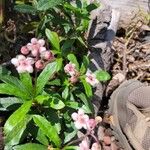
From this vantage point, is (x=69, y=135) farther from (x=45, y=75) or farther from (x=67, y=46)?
(x=67, y=46)

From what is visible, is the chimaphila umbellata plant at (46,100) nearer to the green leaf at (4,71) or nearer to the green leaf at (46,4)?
the green leaf at (4,71)

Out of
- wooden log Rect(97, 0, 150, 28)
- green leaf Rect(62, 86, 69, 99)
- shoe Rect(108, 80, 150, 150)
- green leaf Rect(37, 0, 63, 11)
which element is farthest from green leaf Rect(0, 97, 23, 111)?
wooden log Rect(97, 0, 150, 28)

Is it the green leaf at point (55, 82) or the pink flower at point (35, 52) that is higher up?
the pink flower at point (35, 52)

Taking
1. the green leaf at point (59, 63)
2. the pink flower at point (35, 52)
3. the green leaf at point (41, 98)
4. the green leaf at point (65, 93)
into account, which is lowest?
the green leaf at point (65, 93)

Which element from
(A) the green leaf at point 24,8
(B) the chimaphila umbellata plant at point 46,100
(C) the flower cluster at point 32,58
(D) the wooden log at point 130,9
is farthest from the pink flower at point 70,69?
(D) the wooden log at point 130,9

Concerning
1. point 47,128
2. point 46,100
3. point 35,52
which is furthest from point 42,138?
point 35,52

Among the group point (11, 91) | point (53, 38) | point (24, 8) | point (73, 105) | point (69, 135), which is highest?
point (24, 8)

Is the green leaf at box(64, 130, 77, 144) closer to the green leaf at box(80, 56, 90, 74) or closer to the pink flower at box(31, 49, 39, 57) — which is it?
the green leaf at box(80, 56, 90, 74)

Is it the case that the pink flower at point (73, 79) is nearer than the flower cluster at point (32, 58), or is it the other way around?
the flower cluster at point (32, 58)
